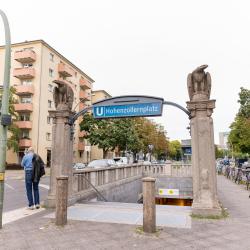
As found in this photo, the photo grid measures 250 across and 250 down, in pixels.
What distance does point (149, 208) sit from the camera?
5.88 m

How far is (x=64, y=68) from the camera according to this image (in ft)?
138

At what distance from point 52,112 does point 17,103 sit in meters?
30.2

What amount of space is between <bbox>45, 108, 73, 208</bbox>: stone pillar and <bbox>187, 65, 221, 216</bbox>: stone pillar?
3.83m

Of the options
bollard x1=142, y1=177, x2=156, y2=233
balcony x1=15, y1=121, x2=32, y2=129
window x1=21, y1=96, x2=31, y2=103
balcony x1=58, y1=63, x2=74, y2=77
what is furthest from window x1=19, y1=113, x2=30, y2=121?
bollard x1=142, y1=177, x2=156, y2=233

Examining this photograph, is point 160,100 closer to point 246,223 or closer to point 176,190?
point 246,223

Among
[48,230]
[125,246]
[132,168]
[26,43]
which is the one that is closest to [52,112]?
[48,230]

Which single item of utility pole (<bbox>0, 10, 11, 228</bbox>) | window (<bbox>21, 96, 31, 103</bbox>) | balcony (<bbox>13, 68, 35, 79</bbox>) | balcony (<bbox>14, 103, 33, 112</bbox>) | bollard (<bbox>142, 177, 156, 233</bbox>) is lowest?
bollard (<bbox>142, 177, 156, 233</bbox>)

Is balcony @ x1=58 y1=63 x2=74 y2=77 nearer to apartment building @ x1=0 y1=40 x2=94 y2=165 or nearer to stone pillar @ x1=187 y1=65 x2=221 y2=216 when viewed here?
apartment building @ x1=0 y1=40 x2=94 y2=165

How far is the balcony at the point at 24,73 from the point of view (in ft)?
122

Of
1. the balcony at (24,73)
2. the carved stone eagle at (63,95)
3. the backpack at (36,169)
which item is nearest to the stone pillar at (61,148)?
the carved stone eagle at (63,95)

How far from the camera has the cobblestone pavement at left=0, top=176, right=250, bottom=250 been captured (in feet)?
16.5

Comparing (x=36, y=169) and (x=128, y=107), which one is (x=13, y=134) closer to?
(x=36, y=169)

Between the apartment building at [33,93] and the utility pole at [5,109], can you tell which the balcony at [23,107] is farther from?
the utility pole at [5,109]

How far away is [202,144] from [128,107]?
2441 millimetres
